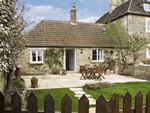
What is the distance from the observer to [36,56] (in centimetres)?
1495

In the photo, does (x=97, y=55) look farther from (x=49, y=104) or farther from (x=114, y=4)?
(x=49, y=104)

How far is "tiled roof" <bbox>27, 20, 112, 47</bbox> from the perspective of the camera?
15.5 meters

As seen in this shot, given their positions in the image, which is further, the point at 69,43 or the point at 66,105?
the point at 69,43

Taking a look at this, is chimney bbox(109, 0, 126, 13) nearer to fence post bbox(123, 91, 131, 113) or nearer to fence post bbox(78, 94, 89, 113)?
→ fence post bbox(123, 91, 131, 113)

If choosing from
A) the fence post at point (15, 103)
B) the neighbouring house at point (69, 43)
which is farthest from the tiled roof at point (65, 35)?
the fence post at point (15, 103)

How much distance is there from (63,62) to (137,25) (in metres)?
9.58

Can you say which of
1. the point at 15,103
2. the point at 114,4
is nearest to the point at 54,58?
the point at 15,103

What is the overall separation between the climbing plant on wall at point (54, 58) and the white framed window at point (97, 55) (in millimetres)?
3623

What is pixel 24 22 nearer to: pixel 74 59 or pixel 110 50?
pixel 74 59

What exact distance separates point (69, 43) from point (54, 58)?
7.47 ft

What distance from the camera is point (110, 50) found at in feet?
56.3

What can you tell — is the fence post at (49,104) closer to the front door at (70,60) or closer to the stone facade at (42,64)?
the stone facade at (42,64)

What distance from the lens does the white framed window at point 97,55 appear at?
55.4ft

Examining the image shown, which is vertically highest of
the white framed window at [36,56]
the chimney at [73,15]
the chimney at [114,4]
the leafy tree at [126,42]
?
the chimney at [114,4]
